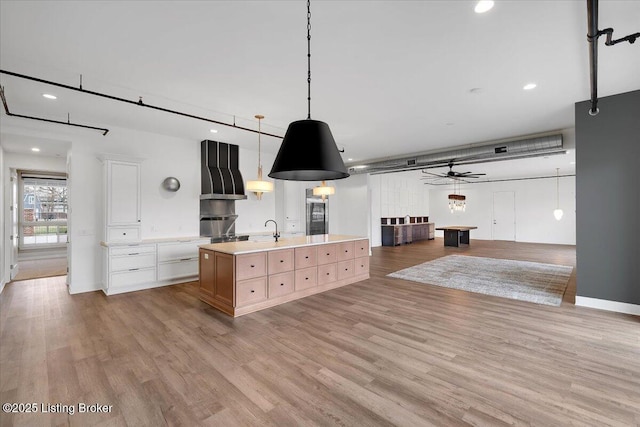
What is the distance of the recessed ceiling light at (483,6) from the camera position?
2.08 meters

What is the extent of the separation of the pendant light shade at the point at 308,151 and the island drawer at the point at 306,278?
2.86 meters

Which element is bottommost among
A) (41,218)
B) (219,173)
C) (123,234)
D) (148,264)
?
(148,264)

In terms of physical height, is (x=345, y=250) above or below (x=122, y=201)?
below

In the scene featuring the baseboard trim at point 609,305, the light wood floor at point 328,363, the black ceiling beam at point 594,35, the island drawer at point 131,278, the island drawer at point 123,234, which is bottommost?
the light wood floor at point 328,363

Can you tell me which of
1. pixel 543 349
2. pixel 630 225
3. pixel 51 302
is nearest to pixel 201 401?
pixel 543 349

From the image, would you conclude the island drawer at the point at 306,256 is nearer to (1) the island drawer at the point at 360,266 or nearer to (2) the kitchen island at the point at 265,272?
(2) the kitchen island at the point at 265,272

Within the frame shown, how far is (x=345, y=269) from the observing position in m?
5.32

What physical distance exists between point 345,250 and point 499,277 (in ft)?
10.8

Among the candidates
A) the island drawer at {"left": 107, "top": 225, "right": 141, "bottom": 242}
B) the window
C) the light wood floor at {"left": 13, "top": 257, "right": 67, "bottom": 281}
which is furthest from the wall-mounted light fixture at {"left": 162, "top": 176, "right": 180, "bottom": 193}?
the window

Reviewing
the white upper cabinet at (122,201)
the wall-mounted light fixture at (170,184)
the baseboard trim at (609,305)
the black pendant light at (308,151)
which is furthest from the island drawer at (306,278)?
the baseboard trim at (609,305)

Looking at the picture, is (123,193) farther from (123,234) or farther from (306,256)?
(306,256)

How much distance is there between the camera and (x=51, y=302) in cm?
437

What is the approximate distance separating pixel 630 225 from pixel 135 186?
7.60 m

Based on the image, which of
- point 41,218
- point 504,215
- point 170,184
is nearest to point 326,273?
point 170,184
